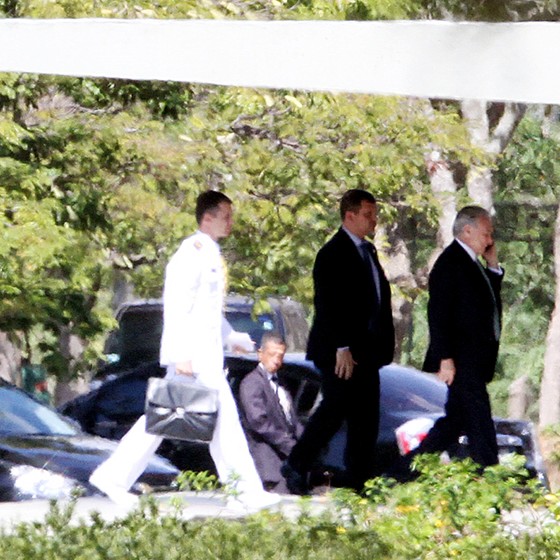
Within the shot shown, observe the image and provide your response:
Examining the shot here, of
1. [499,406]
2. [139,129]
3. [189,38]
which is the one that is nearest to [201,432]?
[189,38]

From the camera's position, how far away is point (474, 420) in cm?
952

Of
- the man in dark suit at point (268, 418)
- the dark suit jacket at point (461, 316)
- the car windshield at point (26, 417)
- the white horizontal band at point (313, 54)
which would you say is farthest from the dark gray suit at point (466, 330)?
the white horizontal band at point (313, 54)

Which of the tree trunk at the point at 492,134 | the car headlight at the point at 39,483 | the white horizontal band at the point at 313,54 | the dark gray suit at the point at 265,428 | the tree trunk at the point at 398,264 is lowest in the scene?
the car headlight at the point at 39,483

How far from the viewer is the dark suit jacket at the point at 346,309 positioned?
9547 millimetres

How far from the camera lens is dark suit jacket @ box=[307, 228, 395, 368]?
955 centimetres

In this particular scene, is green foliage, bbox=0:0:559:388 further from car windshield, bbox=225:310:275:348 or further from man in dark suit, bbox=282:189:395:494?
man in dark suit, bbox=282:189:395:494

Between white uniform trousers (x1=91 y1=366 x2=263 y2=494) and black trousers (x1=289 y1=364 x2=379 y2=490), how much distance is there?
460 mm

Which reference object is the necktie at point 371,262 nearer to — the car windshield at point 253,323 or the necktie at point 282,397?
the necktie at point 282,397

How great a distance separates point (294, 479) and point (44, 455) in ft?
4.69

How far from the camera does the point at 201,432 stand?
9.65 metres

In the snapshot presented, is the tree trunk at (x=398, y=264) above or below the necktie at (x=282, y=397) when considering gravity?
above

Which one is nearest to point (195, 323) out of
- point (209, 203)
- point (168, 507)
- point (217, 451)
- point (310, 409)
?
point (209, 203)

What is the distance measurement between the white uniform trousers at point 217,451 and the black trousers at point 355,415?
46cm

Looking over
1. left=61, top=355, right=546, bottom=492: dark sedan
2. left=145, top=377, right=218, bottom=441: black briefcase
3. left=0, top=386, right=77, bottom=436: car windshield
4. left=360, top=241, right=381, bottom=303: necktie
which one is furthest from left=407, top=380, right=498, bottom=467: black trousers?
left=0, top=386, right=77, bottom=436: car windshield
